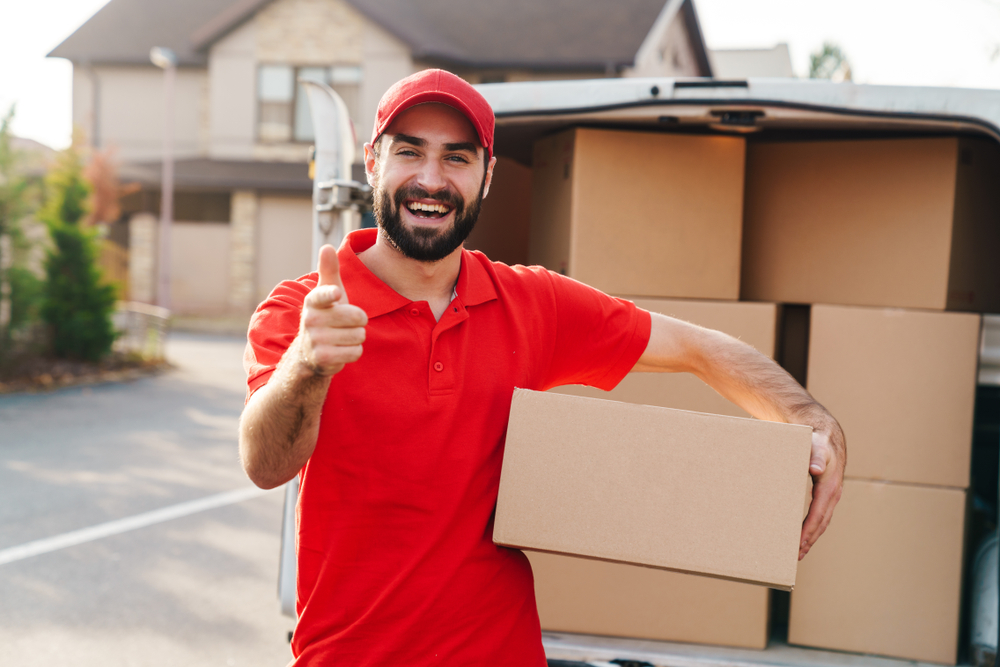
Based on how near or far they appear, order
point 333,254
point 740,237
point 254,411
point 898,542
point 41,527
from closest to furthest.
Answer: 1. point 333,254
2. point 254,411
3. point 898,542
4. point 740,237
5. point 41,527

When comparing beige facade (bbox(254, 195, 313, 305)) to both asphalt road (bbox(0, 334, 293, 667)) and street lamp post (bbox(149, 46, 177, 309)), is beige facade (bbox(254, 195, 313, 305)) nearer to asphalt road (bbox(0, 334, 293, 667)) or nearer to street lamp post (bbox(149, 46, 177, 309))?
street lamp post (bbox(149, 46, 177, 309))

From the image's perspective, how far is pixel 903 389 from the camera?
280 cm

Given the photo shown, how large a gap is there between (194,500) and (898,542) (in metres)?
5.02

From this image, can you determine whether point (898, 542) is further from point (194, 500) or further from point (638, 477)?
point (194, 500)

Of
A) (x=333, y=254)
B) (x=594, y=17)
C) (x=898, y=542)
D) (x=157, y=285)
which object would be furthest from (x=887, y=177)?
(x=157, y=285)

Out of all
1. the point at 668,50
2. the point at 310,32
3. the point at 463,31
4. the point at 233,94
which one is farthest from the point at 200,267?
the point at 668,50

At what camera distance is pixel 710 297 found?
2.99 m

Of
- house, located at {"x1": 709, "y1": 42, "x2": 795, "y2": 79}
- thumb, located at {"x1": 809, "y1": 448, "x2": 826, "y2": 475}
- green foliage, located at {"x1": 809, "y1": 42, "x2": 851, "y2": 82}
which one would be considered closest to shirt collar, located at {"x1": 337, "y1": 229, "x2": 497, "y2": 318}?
thumb, located at {"x1": 809, "y1": 448, "x2": 826, "y2": 475}

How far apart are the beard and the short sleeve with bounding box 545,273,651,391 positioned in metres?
0.35

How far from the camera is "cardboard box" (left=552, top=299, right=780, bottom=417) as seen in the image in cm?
286

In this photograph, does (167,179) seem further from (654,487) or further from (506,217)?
(654,487)

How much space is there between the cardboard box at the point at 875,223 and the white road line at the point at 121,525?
170 inches

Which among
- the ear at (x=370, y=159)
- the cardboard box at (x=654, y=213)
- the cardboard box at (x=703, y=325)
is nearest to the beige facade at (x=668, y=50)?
the cardboard box at (x=654, y=213)

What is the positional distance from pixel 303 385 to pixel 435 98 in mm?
712
